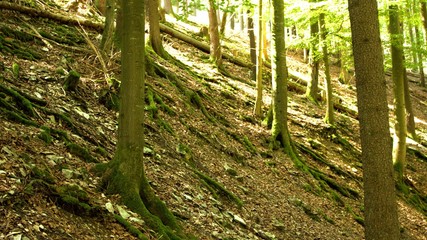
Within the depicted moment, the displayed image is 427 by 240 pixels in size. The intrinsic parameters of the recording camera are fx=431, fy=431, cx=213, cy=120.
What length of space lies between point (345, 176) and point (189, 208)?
805 centimetres

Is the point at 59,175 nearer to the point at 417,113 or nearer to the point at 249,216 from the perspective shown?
the point at 249,216

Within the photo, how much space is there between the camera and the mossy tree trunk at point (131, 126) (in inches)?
214

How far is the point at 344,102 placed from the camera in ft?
72.2

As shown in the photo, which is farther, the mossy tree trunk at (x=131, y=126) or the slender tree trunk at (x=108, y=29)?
the slender tree trunk at (x=108, y=29)

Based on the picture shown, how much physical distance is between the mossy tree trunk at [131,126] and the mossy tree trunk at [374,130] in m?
2.53

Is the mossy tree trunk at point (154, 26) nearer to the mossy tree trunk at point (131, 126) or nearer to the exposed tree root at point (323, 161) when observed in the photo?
the exposed tree root at point (323, 161)

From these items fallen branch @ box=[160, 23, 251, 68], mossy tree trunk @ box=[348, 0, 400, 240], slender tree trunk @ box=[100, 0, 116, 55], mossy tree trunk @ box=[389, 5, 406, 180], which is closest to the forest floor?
slender tree trunk @ box=[100, 0, 116, 55]

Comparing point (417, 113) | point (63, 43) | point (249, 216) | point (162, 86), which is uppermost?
point (63, 43)

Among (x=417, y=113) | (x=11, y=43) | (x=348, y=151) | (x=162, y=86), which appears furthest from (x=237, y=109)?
(x=417, y=113)

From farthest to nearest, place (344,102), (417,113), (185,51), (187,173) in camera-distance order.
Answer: (417,113), (344,102), (185,51), (187,173)

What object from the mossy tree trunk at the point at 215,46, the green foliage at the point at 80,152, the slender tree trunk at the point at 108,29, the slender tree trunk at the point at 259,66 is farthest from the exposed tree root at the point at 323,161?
the green foliage at the point at 80,152

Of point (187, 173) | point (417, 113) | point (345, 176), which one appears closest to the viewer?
point (187, 173)

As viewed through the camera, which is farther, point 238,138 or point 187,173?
point 238,138

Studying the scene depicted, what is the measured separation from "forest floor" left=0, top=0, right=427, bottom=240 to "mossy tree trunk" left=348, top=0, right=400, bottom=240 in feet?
7.52
